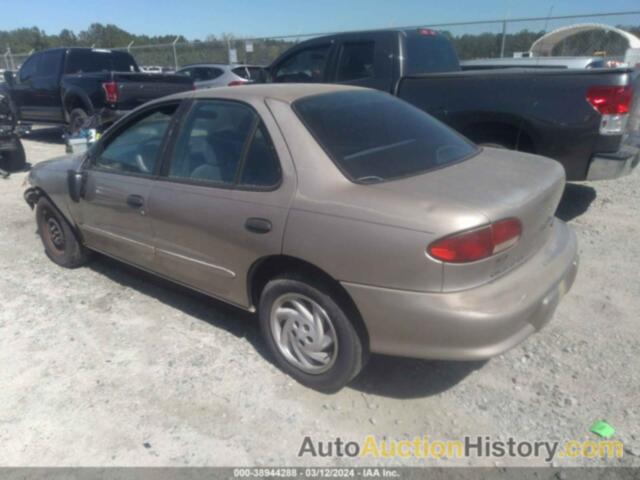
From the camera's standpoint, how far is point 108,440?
8.49 ft

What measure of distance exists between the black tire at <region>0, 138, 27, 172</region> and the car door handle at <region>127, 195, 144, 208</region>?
6344 millimetres

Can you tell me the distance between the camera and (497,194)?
2480 millimetres

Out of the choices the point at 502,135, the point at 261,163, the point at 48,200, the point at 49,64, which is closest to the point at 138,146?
the point at 261,163

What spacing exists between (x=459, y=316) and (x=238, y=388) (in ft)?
4.44

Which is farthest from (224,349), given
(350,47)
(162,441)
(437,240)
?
(350,47)

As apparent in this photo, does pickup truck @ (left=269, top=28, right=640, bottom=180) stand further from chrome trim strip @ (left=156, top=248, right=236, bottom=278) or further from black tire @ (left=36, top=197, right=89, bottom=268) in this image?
black tire @ (left=36, top=197, right=89, bottom=268)

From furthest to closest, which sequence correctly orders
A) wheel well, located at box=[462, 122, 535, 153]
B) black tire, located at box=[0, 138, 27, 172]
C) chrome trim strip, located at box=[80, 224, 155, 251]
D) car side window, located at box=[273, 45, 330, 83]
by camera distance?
black tire, located at box=[0, 138, 27, 172], car side window, located at box=[273, 45, 330, 83], wheel well, located at box=[462, 122, 535, 153], chrome trim strip, located at box=[80, 224, 155, 251]

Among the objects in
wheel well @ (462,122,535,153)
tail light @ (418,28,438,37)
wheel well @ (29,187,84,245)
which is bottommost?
wheel well @ (29,187,84,245)

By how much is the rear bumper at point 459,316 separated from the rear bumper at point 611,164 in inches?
102

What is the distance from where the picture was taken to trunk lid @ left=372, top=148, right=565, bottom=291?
233 cm

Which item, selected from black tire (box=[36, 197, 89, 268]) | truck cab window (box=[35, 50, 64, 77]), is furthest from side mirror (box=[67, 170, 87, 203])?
truck cab window (box=[35, 50, 64, 77])

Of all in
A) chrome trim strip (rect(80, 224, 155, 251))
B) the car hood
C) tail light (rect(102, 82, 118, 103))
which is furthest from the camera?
tail light (rect(102, 82, 118, 103))

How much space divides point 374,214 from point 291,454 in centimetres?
119

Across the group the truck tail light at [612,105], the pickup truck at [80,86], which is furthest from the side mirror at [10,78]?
the truck tail light at [612,105]
